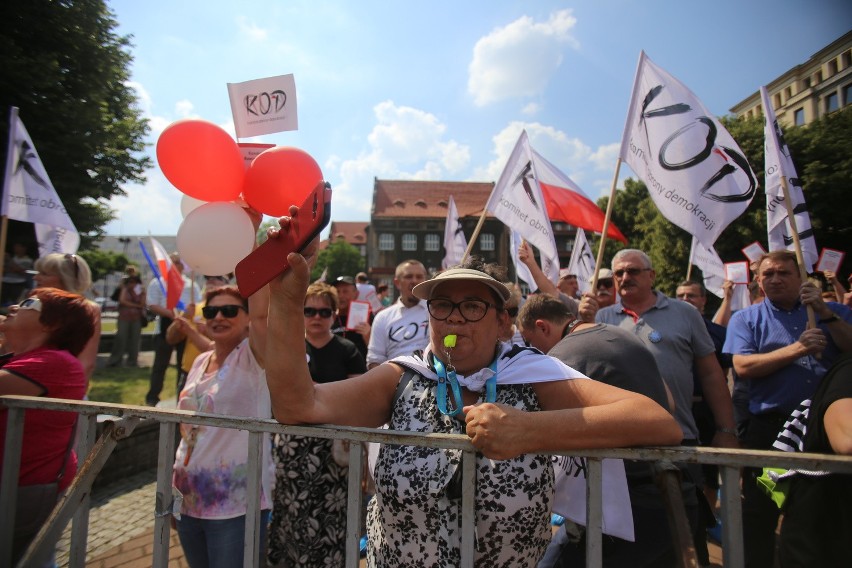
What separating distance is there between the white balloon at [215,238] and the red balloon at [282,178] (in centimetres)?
16

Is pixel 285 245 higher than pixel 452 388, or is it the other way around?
pixel 285 245

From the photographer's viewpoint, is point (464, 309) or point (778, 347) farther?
point (778, 347)

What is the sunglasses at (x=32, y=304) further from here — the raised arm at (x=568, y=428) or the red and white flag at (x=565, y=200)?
the red and white flag at (x=565, y=200)

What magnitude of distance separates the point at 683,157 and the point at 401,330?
9.38 feet

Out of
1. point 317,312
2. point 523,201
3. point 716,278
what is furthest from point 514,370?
point 716,278

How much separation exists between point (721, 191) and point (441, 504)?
11.9ft

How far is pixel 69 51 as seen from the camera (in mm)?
Result: 14414

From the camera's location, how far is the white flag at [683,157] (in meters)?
3.83

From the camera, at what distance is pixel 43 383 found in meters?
2.16

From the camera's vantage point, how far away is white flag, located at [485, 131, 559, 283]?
5.23 m

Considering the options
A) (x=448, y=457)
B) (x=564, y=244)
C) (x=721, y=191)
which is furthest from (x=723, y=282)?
(x=564, y=244)

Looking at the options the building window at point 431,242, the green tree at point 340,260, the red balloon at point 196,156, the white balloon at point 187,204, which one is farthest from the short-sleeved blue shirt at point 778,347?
the green tree at point 340,260

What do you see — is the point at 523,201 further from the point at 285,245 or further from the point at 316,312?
the point at 285,245

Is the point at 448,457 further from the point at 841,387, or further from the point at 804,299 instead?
the point at 804,299
